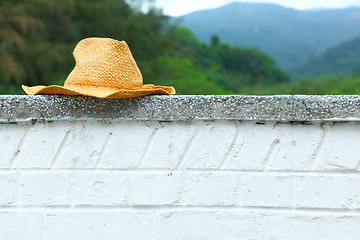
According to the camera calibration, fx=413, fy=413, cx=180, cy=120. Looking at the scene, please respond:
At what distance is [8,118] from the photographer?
147cm

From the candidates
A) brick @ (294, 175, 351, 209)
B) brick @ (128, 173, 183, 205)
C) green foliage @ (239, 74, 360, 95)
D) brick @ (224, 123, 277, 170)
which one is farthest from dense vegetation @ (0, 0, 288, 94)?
brick @ (294, 175, 351, 209)

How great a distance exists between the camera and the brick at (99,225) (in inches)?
58.6

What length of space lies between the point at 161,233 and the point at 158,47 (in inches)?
577

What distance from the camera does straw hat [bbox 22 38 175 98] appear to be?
151cm

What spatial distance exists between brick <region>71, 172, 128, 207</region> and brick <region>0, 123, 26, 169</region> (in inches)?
9.3

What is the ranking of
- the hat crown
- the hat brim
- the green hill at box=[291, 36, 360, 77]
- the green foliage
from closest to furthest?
1. the hat brim
2. the hat crown
3. the green foliage
4. the green hill at box=[291, 36, 360, 77]

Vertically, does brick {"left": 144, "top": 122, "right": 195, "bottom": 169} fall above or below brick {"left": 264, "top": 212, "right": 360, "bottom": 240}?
above

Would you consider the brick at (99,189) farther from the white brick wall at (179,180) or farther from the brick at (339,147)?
the brick at (339,147)

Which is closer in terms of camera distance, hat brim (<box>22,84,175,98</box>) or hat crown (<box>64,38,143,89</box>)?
hat brim (<box>22,84,175,98</box>)

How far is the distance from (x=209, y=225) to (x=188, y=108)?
428 mm

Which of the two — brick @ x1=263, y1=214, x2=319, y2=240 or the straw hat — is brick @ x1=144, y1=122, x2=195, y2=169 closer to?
the straw hat

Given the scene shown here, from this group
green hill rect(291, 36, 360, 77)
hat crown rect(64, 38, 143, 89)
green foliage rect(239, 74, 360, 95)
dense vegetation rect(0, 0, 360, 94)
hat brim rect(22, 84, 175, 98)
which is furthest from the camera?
green hill rect(291, 36, 360, 77)

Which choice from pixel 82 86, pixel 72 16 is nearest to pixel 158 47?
pixel 72 16

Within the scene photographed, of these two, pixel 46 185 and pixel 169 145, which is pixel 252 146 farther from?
pixel 46 185
